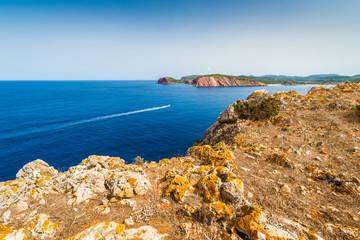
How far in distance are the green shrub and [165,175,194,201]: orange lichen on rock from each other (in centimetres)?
1747

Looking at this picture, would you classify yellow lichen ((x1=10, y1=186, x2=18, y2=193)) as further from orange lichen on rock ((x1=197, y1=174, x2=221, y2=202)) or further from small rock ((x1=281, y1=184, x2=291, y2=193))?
small rock ((x1=281, y1=184, x2=291, y2=193))

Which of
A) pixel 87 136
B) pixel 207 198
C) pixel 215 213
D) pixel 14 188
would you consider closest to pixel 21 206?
pixel 14 188

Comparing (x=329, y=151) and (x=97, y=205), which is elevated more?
(x=329, y=151)

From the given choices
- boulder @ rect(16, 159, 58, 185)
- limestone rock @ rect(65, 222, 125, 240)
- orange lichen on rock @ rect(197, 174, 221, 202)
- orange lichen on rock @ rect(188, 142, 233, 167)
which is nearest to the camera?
limestone rock @ rect(65, 222, 125, 240)

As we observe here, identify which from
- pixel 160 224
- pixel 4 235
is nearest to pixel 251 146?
pixel 160 224

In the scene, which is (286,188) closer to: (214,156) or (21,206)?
(214,156)

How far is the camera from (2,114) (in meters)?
55.9

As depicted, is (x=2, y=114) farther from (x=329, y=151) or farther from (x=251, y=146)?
(x=329, y=151)

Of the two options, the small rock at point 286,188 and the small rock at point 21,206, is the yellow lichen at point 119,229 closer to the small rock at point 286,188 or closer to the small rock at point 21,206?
the small rock at point 21,206

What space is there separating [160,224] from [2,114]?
85.0 metres

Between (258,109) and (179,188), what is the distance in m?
20.3

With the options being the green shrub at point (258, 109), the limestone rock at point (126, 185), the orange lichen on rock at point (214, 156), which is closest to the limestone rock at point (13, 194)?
the limestone rock at point (126, 185)

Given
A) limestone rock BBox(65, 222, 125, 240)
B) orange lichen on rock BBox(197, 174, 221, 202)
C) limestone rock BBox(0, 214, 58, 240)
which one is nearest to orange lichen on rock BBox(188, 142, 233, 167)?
orange lichen on rock BBox(197, 174, 221, 202)

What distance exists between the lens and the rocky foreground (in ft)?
19.6
